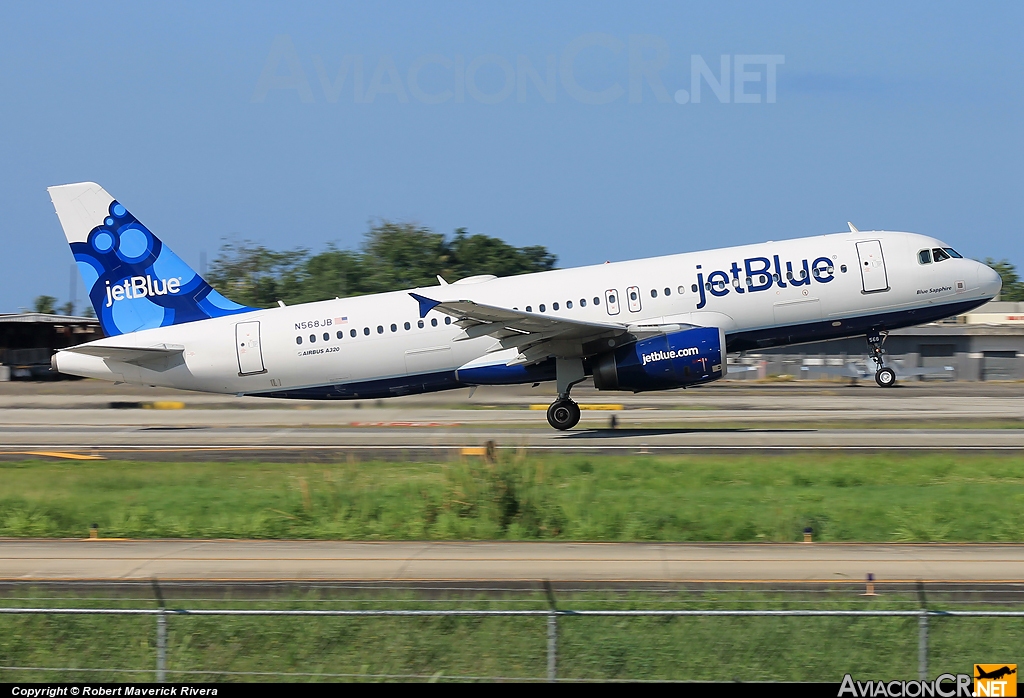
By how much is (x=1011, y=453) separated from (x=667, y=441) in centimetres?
885

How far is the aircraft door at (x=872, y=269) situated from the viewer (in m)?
30.2

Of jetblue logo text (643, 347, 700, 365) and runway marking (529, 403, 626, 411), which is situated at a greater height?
jetblue logo text (643, 347, 700, 365)

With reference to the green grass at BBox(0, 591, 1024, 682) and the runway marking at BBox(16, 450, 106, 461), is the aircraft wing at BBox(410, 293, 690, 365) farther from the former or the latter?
the green grass at BBox(0, 591, 1024, 682)

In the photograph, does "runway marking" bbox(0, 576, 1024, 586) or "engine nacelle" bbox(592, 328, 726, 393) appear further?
"engine nacelle" bbox(592, 328, 726, 393)

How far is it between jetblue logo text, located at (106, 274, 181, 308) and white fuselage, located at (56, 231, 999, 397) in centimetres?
126

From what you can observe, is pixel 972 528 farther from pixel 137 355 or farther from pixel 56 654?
pixel 137 355

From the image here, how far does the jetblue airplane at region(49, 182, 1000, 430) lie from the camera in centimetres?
2978

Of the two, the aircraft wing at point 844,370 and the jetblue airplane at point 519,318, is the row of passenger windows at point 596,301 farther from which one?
the aircraft wing at point 844,370

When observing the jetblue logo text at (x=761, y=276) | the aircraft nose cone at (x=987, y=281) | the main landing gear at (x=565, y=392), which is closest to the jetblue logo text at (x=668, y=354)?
the jetblue logo text at (x=761, y=276)

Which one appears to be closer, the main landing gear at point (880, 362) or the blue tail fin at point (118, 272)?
the main landing gear at point (880, 362)

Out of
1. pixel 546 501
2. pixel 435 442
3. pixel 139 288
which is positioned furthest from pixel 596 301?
pixel 139 288

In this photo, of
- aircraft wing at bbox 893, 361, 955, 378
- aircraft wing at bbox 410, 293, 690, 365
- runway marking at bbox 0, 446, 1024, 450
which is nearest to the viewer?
runway marking at bbox 0, 446, 1024, 450

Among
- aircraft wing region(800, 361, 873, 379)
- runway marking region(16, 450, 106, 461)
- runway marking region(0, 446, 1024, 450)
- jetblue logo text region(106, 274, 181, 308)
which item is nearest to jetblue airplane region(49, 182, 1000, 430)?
jetblue logo text region(106, 274, 181, 308)

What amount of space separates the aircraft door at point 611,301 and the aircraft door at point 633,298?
364 millimetres
